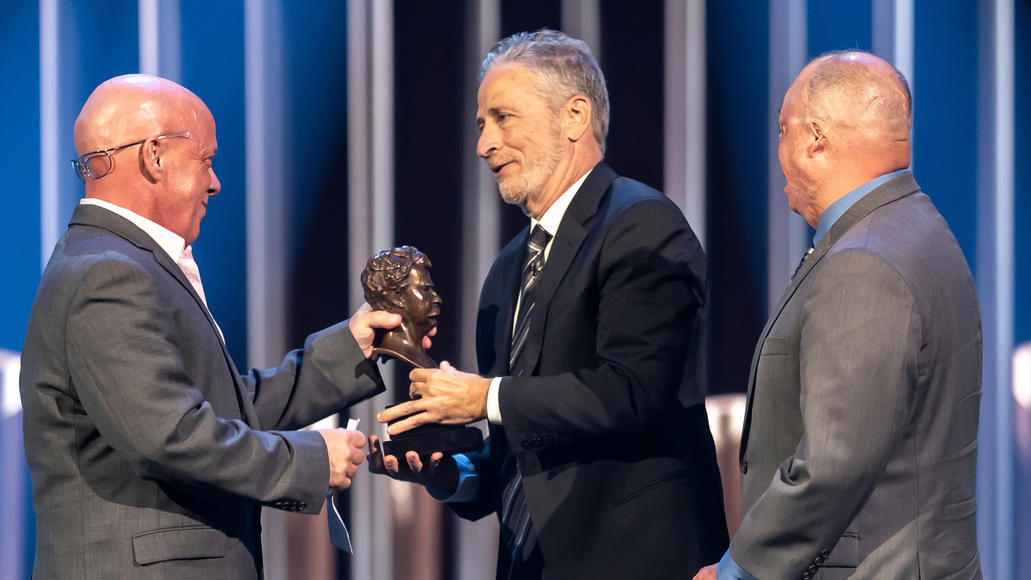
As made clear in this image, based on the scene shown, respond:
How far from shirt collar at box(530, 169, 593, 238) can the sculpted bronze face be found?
0.28 meters

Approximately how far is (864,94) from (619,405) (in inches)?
27.7

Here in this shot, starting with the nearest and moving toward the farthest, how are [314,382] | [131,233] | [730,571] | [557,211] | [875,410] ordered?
[875,410] → [730,571] → [131,233] → [557,211] → [314,382]

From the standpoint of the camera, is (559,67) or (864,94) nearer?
(864,94)

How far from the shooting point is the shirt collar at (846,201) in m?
1.64

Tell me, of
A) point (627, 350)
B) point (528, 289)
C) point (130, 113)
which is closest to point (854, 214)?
point (627, 350)

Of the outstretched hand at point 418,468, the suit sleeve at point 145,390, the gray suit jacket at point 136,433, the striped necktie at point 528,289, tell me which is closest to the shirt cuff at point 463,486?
the outstretched hand at point 418,468

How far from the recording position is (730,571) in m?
1.56

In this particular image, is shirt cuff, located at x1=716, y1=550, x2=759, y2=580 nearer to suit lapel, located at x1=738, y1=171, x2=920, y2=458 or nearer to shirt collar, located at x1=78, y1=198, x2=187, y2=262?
suit lapel, located at x1=738, y1=171, x2=920, y2=458

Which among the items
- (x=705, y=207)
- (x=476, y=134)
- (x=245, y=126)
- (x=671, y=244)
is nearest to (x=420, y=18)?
(x=476, y=134)

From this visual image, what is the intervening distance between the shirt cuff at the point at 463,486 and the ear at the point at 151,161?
2.82 ft

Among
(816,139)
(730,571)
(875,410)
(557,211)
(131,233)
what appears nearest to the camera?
(875,410)

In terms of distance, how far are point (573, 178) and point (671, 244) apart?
316 mm

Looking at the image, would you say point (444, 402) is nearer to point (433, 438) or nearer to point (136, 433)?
point (433, 438)

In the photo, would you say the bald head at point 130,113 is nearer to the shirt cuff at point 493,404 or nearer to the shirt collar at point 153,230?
the shirt collar at point 153,230
